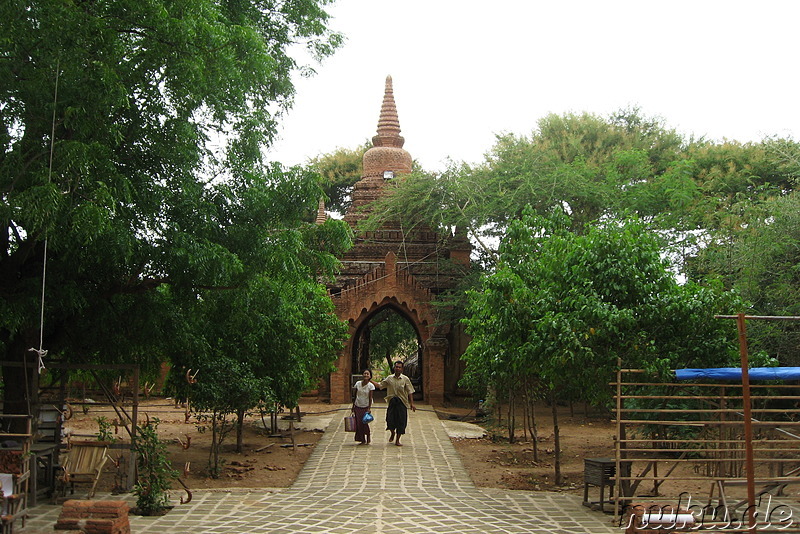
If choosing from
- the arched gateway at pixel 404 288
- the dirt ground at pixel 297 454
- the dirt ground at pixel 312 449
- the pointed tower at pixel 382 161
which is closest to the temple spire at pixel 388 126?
the pointed tower at pixel 382 161

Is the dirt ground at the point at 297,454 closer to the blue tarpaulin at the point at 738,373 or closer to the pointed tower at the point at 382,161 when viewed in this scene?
the blue tarpaulin at the point at 738,373

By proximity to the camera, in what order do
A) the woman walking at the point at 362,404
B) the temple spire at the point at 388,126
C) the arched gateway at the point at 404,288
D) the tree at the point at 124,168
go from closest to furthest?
the tree at the point at 124,168, the woman walking at the point at 362,404, the arched gateway at the point at 404,288, the temple spire at the point at 388,126

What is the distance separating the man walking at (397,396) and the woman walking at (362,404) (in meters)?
0.29

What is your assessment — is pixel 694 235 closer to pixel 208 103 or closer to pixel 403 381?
pixel 403 381

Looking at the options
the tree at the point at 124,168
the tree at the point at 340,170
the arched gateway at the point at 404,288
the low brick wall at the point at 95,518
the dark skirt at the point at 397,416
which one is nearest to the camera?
the low brick wall at the point at 95,518

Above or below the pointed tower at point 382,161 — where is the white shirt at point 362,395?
below

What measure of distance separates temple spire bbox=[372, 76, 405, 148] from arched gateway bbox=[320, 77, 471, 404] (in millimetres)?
2181

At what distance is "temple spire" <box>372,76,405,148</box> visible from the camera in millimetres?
31000

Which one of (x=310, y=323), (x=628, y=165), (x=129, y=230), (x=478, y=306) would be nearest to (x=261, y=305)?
(x=129, y=230)

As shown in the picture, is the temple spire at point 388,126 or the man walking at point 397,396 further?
the temple spire at point 388,126

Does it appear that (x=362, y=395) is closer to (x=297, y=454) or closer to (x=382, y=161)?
(x=297, y=454)

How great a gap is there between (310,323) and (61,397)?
21.9 feet

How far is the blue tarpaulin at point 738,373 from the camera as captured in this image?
30.8 ft

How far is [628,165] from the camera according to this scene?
23781mm
